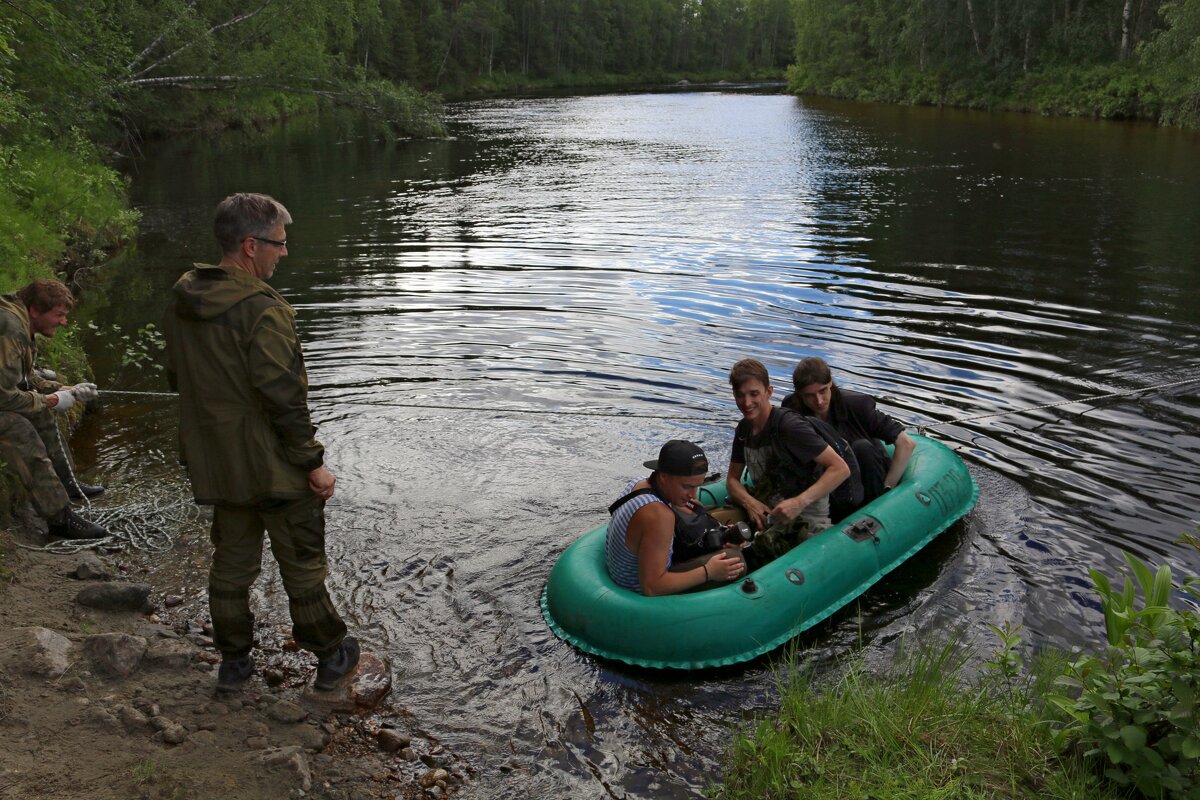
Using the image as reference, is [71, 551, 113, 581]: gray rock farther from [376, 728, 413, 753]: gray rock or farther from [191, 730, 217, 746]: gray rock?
[376, 728, 413, 753]: gray rock

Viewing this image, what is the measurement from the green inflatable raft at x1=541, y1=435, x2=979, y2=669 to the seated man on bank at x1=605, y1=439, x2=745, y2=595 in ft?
0.31

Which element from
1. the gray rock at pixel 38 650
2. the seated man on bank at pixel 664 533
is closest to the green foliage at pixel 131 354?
the gray rock at pixel 38 650

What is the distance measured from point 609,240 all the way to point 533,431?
896 centimetres

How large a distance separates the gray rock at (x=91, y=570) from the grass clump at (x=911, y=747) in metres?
3.93

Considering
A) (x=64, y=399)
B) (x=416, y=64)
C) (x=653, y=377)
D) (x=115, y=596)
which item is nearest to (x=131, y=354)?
(x=64, y=399)

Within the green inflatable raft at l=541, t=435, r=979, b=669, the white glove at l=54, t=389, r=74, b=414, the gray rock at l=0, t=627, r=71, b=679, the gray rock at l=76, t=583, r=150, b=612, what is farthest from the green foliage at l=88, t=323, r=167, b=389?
the green inflatable raft at l=541, t=435, r=979, b=669

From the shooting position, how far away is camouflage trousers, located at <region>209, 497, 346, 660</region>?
4.26 meters

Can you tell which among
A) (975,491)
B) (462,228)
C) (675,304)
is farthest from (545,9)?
(975,491)

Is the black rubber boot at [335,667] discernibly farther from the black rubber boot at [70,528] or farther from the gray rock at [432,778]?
the black rubber boot at [70,528]

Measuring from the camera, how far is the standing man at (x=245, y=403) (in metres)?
3.94

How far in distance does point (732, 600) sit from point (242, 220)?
10.5ft

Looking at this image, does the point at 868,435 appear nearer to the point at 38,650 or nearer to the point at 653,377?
the point at 653,377

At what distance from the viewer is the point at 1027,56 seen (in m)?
→ 43.8

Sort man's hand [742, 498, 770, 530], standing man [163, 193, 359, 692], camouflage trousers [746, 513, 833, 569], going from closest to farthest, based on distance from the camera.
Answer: standing man [163, 193, 359, 692] → camouflage trousers [746, 513, 833, 569] → man's hand [742, 498, 770, 530]
